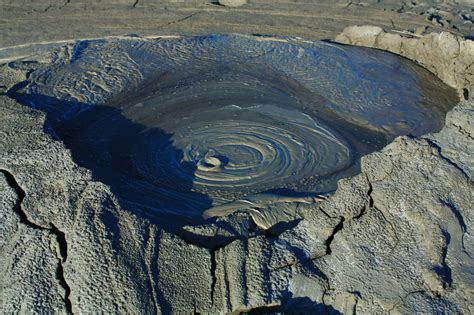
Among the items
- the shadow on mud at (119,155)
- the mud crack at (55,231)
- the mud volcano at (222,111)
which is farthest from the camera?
the mud volcano at (222,111)

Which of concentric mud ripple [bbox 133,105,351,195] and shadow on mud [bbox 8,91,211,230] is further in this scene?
concentric mud ripple [bbox 133,105,351,195]

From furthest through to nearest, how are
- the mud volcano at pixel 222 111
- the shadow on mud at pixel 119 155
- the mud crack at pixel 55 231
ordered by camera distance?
1. the mud volcano at pixel 222 111
2. the shadow on mud at pixel 119 155
3. the mud crack at pixel 55 231

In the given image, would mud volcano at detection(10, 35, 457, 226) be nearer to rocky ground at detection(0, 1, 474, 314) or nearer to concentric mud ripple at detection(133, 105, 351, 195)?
concentric mud ripple at detection(133, 105, 351, 195)

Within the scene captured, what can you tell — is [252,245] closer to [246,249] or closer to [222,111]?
[246,249]

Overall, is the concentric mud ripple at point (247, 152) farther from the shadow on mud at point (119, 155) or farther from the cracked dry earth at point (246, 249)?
the cracked dry earth at point (246, 249)

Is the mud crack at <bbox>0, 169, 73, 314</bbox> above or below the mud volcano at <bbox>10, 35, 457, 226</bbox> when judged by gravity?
below

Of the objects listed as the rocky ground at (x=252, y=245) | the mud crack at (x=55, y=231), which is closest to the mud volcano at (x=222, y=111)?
the rocky ground at (x=252, y=245)

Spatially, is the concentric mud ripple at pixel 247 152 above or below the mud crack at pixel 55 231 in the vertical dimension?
above

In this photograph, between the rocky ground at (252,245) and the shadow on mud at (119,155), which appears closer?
the rocky ground at (252,245)

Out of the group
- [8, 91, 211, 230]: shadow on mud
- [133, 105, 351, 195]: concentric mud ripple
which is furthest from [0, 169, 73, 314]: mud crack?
[133, 105, 351, 195]: concentric mud ripple
